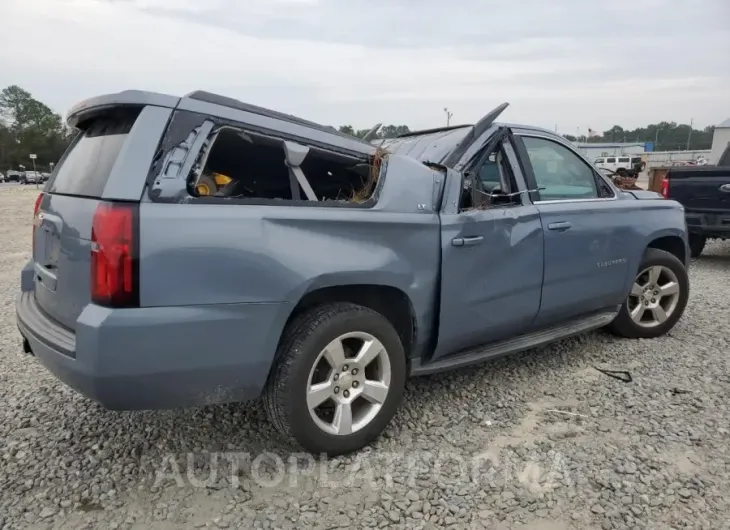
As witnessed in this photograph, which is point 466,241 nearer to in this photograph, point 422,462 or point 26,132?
point 422,462

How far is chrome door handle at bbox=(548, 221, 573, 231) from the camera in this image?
142 inches

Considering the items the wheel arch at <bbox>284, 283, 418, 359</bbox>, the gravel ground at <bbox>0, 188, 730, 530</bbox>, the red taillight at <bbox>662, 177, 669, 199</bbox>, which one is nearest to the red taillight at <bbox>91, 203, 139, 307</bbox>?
the wheel arch at <bbox>284, 283, 418, 359</bbox>

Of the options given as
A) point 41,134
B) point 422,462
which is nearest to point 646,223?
point 422,462

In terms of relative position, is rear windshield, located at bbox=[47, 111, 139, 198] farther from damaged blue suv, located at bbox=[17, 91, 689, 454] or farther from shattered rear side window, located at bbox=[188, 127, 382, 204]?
shattered rear side window, located at bbox=[188, 127, 382, 204]

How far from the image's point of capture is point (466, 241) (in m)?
3.11

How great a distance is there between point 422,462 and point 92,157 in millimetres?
2192

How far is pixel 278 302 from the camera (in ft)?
8.04

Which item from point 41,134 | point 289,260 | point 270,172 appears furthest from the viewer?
point 41,134

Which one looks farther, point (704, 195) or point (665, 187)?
point (665, 187)

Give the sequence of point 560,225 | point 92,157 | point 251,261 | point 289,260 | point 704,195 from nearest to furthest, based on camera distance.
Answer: point 251,261 → point 289,260 → point 92,157 → point 560,225 → point 704,195

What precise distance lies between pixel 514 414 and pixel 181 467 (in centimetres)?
191

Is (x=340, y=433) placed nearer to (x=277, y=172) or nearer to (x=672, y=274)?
(x=277, y=172)

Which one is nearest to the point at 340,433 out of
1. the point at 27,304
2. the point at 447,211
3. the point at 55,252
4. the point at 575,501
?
the point at 575,501

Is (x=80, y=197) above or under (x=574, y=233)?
above
